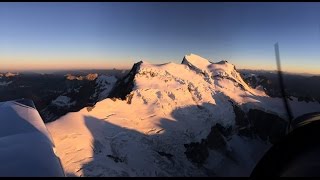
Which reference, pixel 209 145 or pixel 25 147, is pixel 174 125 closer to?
pixel 209 145

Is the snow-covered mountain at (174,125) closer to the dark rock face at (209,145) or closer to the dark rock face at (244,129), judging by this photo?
the dark rock face at (209,145)

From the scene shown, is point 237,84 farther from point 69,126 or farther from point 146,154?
point 69,126

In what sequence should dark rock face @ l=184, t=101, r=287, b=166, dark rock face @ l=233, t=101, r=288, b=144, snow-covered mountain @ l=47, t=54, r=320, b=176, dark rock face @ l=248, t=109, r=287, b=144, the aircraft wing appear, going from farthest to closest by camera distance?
dark rock face @ l=248, t=109, r=287, b=144, dark rock face @ l=233, t=101, r=288, b=144, dark rock face @ l=184, t=101, r=287, b=166, snow-covered mountain @ l=47, t=54, r=320, b=176, the aircraft wing

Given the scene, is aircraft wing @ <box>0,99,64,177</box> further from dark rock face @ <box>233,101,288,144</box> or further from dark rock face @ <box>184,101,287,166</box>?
dark rock face @ <box>233,101,288,144</box>

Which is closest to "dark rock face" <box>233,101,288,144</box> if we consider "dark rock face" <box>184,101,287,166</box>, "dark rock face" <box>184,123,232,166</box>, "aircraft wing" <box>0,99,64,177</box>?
"dark rock face" <box>184,101,287,166</box>

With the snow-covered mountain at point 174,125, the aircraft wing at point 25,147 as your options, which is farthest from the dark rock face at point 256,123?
the aircraft wing at point 25,147

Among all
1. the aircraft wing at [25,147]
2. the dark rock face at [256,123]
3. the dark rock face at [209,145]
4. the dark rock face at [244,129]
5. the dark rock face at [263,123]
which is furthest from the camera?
the dark rock face at [263,123]

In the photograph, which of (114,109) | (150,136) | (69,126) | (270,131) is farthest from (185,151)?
(270,131)

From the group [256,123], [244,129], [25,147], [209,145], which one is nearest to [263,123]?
[256,123]
